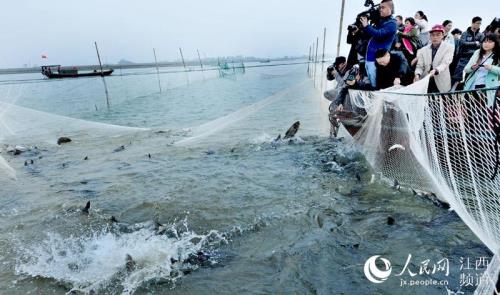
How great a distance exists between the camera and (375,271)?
3916 mm

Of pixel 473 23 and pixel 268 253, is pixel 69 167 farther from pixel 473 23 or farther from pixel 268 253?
pixel 473 23

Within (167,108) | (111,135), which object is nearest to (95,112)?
(167,108)

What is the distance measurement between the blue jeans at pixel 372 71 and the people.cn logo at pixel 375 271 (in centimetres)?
387

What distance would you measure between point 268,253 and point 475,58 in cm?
476

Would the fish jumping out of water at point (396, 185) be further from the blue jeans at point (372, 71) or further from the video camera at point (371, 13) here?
the video camera at point (371, 13)

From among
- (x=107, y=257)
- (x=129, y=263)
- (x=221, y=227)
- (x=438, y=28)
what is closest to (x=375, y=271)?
(x=221, y=227)

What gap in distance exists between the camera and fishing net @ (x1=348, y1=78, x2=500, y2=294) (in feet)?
11.0

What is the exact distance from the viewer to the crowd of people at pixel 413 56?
5426mm

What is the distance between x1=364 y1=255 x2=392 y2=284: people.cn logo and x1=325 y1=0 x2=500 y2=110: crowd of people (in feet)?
10.6

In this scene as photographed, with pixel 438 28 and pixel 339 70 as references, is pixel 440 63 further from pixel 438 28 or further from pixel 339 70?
pixel 339 70

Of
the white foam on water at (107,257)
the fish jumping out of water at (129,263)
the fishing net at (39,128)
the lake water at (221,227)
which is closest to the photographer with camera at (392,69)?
the lake water at (221,227)

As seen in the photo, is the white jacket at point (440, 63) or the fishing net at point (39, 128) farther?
the fishing net at point (39, 128)

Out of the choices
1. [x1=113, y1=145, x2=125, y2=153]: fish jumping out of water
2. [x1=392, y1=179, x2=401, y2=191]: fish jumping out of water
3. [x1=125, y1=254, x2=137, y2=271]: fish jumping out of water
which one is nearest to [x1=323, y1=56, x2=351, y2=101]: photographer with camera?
[x1=392, y1=179, x2=401, y2=191]: fish jumping out of water

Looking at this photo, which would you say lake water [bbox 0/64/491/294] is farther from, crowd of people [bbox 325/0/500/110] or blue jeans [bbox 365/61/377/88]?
crowd of people [bbox 325/0/500/110]
